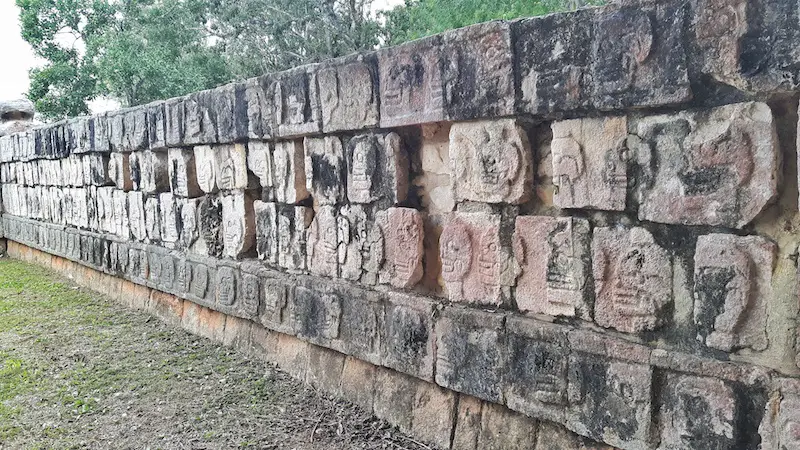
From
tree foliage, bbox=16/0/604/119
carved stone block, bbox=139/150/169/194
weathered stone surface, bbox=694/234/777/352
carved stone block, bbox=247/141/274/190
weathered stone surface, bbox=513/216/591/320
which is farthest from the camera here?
tree foliage, bbox=16/0/604/119

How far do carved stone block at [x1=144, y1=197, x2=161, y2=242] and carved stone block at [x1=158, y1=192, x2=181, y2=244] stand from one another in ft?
0.26

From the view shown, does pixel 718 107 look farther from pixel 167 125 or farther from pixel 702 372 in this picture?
pixel 167 125

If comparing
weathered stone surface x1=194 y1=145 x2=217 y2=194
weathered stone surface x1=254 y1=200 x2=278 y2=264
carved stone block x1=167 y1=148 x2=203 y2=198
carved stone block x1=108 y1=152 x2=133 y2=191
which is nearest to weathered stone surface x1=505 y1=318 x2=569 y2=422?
weathered stone surface x1=254 y1=200 x2=278 y2=264

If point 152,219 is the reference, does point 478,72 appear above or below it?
above

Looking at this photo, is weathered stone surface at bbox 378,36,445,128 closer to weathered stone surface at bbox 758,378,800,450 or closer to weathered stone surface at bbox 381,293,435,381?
weathered stone surface at bbox 381,293,435,381

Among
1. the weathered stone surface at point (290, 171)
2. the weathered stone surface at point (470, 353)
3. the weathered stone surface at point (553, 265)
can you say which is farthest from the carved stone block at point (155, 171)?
the weathered stone surface at point (553, 265)

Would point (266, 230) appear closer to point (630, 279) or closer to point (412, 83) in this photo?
point (412, 83)

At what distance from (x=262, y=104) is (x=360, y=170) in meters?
1.11

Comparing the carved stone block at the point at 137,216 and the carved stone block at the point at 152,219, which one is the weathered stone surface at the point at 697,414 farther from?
the carved stone block at the point at 137,216

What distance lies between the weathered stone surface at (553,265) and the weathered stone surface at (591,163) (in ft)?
0.35

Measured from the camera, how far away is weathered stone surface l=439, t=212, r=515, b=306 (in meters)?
2.67

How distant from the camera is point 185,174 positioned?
5.17m

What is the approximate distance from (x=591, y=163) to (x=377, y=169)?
1278 millimetres

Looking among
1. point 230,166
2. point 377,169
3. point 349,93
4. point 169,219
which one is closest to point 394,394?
point 377,169
